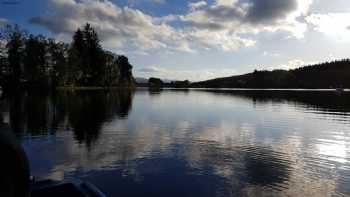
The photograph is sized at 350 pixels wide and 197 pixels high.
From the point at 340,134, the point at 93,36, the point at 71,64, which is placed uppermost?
the point at 93,36

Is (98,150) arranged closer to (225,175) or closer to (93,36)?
(225,175)

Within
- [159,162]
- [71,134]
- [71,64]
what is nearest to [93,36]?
[71,64]

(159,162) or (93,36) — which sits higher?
(93,36)

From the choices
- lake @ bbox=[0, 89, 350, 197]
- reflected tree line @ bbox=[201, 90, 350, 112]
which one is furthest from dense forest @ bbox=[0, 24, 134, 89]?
lake @ bbox=[0, 89, 350, 197]

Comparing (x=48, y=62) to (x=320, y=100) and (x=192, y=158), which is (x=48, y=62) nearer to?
(x=320, y=100)

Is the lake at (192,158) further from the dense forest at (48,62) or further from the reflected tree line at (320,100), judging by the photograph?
the dense forest at (48,62)

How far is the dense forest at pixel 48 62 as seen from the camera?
381 ft

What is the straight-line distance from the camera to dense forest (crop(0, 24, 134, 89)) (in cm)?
11606

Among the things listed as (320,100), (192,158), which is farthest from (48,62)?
(192,158)

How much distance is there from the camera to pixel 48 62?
5059 inches

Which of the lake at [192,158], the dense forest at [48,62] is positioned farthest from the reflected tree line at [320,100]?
the dense forest at [48,62]

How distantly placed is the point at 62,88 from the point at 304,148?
410 ft

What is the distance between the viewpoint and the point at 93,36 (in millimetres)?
169125

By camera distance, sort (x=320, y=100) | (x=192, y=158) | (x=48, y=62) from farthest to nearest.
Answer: (x=48, y=62) → (x=320, y=100) → (x=192, y=158)
